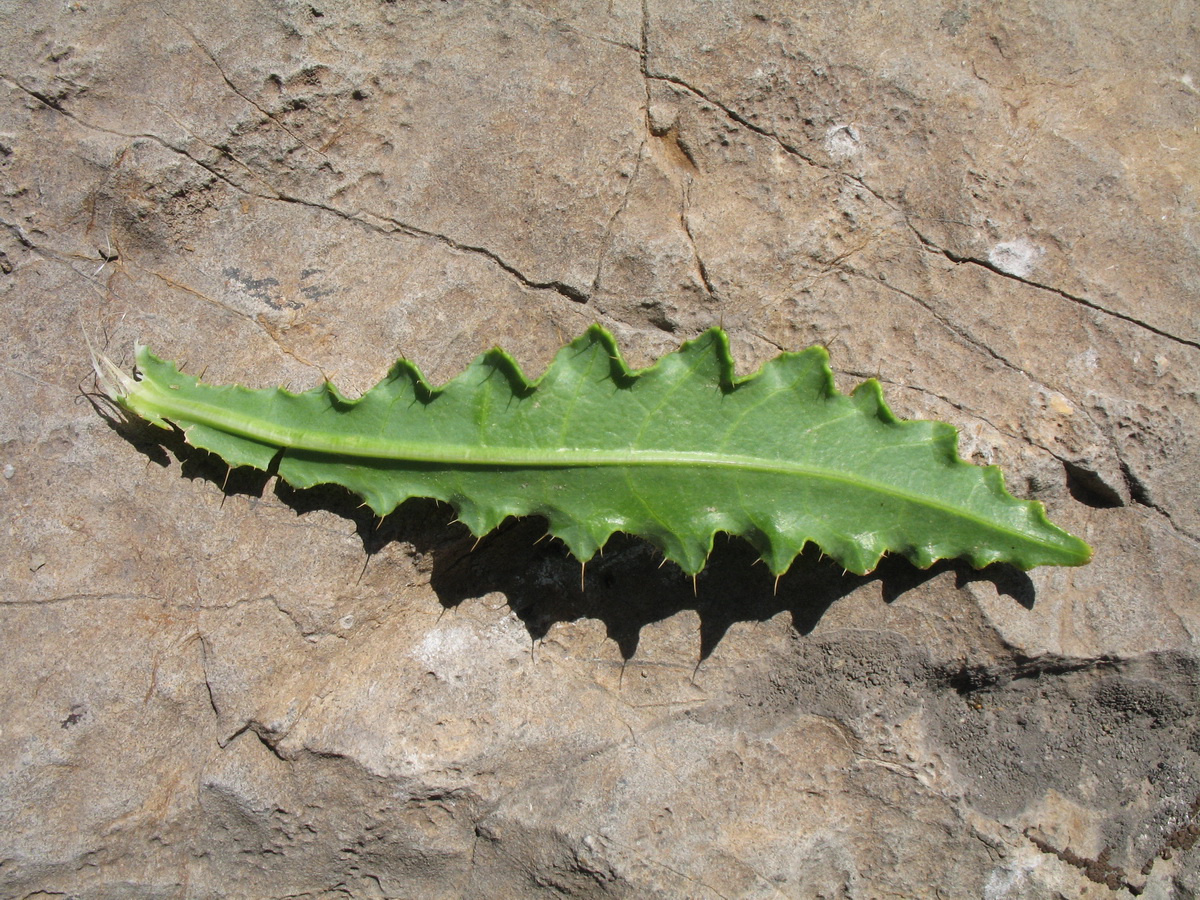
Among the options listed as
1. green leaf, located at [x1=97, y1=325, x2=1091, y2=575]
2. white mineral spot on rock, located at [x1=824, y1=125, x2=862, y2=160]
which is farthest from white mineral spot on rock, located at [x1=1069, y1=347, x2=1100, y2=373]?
white mineral spot on rock, located at [x1=824, y1=125, x2=862, y2=160]

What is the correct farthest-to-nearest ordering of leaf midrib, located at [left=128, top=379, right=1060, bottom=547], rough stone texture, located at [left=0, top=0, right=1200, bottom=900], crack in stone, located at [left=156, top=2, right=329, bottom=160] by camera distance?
1. crack in stone, located at [left=156, top=2, right=329, bottom=160]
2. rough stone texture, located at [left=0, top=0, right=1200, bottom=900]
3. leaf midrib, located at [left=128, top=379, right=1060, bottom=547]

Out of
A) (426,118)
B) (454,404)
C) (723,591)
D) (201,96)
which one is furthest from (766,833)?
(201,96)

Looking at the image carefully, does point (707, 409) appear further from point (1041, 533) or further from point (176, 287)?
point (176, 287)

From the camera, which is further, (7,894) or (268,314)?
(268,314)

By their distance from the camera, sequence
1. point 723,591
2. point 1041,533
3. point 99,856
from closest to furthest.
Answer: point 1041,533 < point 99,856 < point 723,591

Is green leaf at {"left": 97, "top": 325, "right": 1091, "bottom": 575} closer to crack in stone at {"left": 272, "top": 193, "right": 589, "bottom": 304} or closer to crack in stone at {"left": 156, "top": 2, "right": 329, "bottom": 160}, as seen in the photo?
crack in stone at {"left": 272, "top": 193, "right": 589, "bottom": 304}

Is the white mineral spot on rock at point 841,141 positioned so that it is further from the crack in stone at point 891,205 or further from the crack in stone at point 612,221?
the crack in stone at point 612,221
